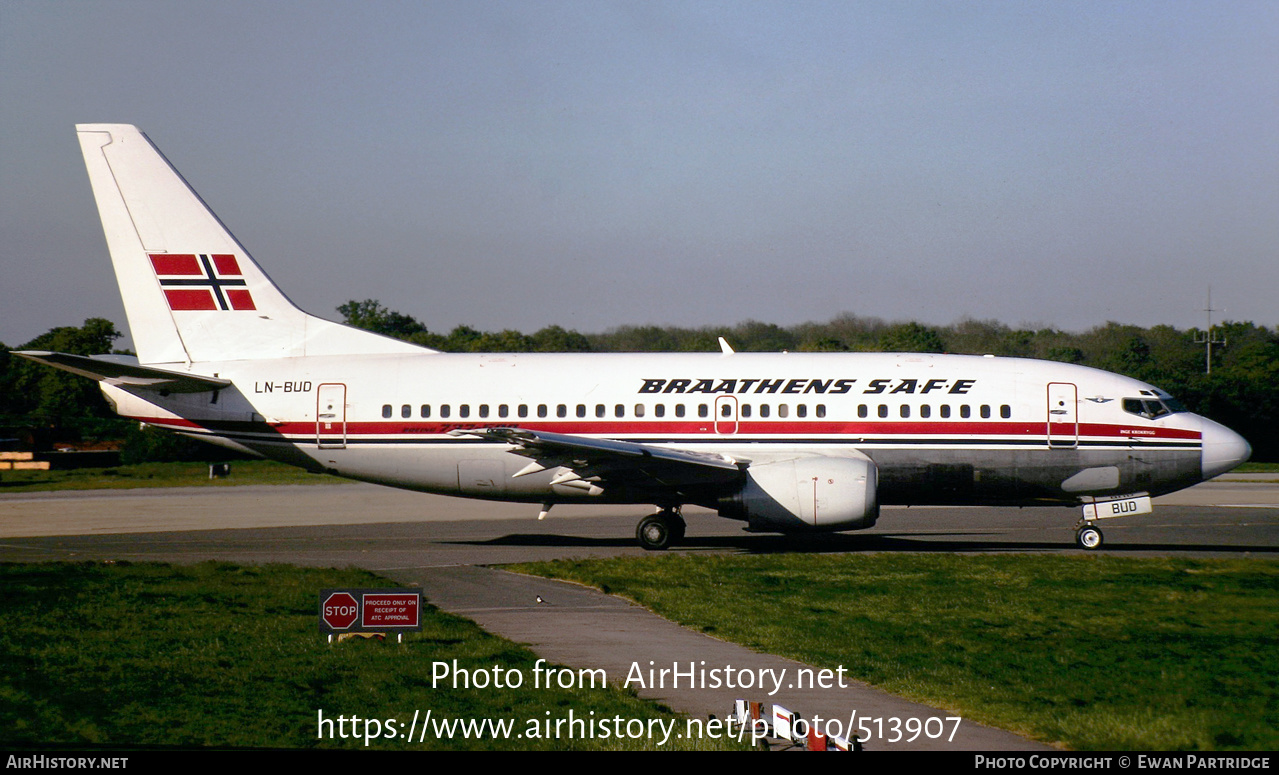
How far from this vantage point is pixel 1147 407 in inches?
950

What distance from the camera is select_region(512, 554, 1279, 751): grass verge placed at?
1031cm

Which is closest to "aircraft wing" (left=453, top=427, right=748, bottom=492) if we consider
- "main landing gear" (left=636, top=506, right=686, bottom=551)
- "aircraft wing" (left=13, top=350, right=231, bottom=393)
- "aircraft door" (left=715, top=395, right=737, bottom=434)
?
"aircraft door" (left=715, top=395, right=737, bottom=434)

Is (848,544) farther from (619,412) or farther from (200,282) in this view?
(200,282)

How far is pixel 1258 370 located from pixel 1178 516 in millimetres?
58075

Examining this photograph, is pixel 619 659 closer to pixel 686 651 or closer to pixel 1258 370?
pixel 686 651

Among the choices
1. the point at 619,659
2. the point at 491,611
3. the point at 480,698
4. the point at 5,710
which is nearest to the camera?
the point at 5,710

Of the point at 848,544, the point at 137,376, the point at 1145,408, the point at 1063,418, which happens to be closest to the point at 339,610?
the point at 137,376

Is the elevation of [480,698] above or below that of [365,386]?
below

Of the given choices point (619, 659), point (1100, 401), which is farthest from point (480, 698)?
point (1100, 401)

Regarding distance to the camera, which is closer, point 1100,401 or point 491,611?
point 491,611

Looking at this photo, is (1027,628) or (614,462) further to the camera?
(614,462)

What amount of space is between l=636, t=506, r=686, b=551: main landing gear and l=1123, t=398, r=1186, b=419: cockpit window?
34.2 feet

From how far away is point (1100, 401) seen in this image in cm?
2414

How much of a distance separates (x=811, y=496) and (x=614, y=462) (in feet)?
13.8
